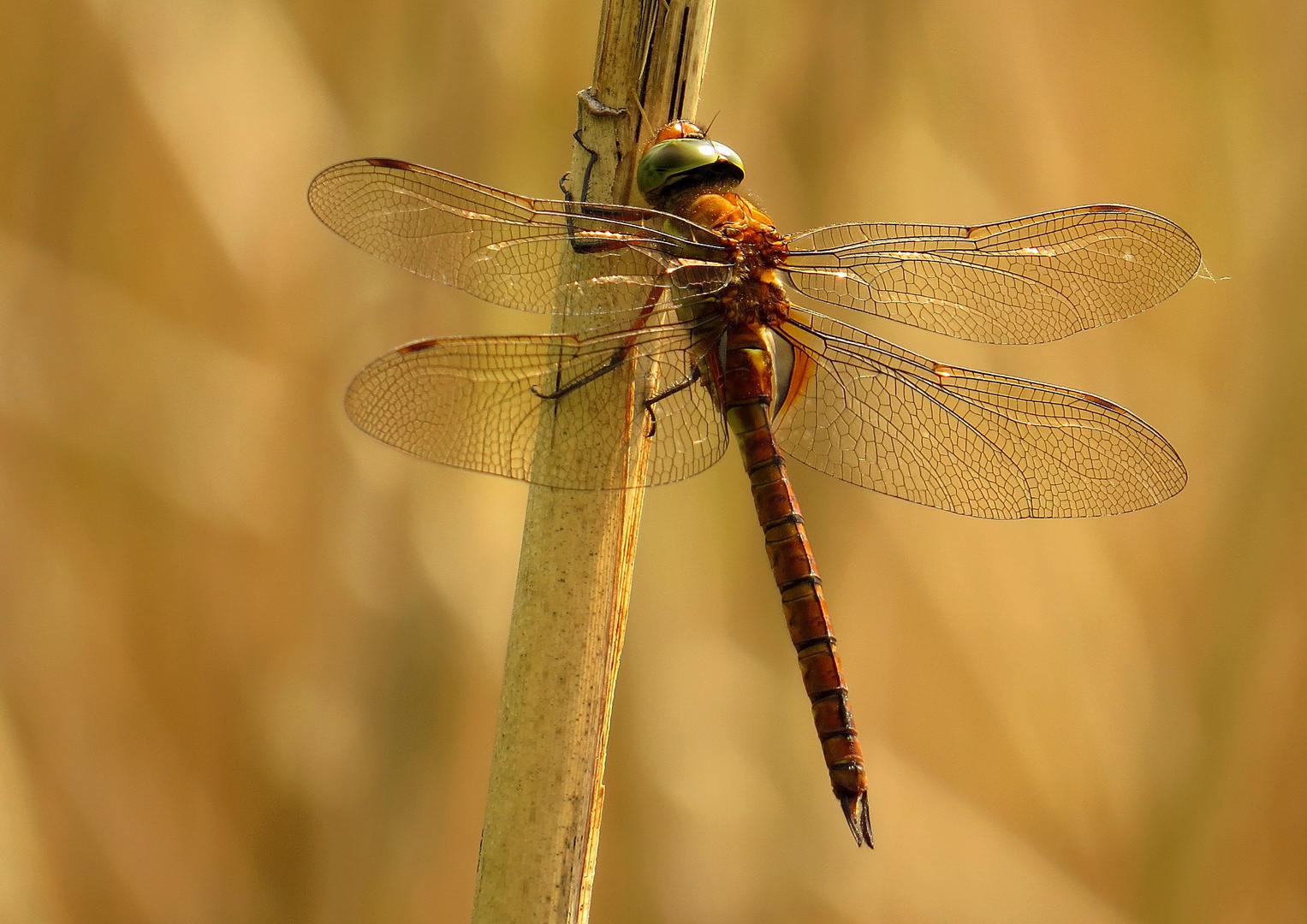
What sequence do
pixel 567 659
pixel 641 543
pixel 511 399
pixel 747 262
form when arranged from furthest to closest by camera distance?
pixel 641 543
pixel 747 262
pixel 511 399
pixel 567 659

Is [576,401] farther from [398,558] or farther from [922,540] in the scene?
[922,540]

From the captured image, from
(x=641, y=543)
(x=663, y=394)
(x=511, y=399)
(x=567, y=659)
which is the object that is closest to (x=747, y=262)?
(x=663, y=394)

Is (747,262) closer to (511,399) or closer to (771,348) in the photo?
(771,348)

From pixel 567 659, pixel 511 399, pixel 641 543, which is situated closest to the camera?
pixel 567 659

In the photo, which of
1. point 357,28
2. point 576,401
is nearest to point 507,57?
point 357,28

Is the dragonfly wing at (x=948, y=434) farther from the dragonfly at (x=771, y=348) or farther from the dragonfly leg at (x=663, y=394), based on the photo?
the dragonfly leg at (x=663, y=394)

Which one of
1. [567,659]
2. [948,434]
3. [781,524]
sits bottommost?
[567,659]
